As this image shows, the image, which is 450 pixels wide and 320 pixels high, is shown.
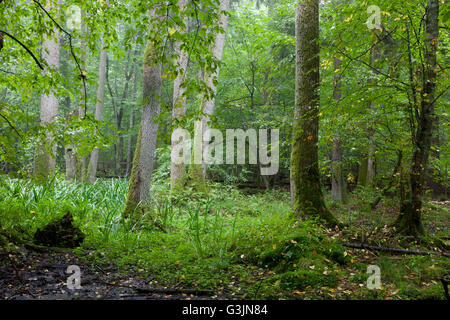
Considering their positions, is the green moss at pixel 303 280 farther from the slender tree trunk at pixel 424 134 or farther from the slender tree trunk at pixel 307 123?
the slender tree trunk at pixel 424 134

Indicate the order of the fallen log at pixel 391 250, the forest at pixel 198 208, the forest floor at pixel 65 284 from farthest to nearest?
the fallen log at pixel 391 250 < the forest at pixel 198 208 < the forest floor at pixel 65 284

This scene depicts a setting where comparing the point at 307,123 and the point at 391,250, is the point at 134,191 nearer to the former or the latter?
the point at 307,123

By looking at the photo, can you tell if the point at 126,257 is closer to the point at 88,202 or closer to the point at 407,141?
the point at 88,202

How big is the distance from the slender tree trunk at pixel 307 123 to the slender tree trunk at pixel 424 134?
1095 millimetres

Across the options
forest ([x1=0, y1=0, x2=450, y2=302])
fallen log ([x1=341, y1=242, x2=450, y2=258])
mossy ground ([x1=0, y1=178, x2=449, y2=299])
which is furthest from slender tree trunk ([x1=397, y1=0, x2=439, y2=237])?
fallen log ([x1=341, y1=242, x2=450, y2=258])

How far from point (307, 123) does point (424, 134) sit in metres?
1.73

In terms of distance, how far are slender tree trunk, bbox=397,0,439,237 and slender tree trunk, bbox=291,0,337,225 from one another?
109 cm

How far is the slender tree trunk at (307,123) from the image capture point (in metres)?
4.98

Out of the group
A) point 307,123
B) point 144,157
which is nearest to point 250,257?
point 307,123

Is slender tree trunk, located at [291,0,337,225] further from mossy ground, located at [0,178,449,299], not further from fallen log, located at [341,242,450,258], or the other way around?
fallen log, located at [341,242,450,258]

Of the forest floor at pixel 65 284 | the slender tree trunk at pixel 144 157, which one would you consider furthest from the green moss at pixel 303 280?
the slender tree trunk at pixel 144 157

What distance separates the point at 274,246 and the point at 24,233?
340 cm

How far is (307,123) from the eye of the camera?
5133 millimetres
